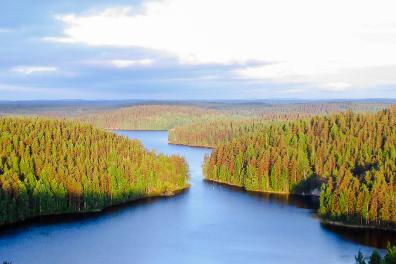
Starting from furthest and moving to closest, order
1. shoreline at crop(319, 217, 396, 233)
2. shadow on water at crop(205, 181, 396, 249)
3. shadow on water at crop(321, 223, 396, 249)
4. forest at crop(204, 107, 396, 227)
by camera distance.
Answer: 1. forest at crop(204, 107, 396, 227)
2. shoreline at crop(319, 217, 396, 233)
3. shadow on water at crop(205, 181, 396, 249)
4. shadow on water at crop(321, 223, 396, 249)

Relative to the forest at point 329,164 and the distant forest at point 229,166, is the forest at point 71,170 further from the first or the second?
the forest at point 329,164

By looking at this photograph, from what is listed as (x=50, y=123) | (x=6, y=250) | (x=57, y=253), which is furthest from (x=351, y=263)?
(x=50, y=123)

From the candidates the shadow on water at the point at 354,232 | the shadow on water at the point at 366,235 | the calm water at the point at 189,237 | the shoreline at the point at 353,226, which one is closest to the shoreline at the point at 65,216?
the calm water at the point at 189,237

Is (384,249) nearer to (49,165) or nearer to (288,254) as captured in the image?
(288,254)

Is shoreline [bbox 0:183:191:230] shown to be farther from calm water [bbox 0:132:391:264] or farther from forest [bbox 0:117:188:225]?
calm water [bbox 0:132:391:264]

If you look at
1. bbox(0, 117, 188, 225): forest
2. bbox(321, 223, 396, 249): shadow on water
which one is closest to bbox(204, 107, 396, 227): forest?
bbox(321, 223, 396, 249): shadow on water

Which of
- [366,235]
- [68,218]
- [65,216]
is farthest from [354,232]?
[65,216]
